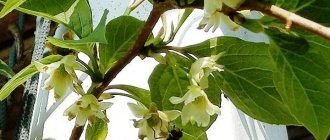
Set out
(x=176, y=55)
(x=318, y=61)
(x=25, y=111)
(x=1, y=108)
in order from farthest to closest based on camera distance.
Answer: (x=1, y=108)
(x=25, y=111)
(x=176, y=55)
(x=318, y=61)

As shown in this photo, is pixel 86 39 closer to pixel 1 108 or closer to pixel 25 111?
pixel 25 111

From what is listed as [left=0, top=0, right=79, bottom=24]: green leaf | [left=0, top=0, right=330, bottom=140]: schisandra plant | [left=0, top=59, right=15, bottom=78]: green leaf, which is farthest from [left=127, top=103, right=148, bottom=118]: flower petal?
[left=0, top=59, right=15, bottom=78]: green leaf

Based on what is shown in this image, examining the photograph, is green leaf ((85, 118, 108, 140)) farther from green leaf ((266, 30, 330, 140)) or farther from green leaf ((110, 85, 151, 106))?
green leaf ((266, 30, 330, 140))

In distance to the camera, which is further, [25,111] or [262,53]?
[25,111]

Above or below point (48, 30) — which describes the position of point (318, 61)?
Answer: below

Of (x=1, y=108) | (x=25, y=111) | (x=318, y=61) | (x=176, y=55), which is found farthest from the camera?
(x=1, y=108)

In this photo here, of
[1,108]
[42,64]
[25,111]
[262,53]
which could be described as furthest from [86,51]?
[1,108]
